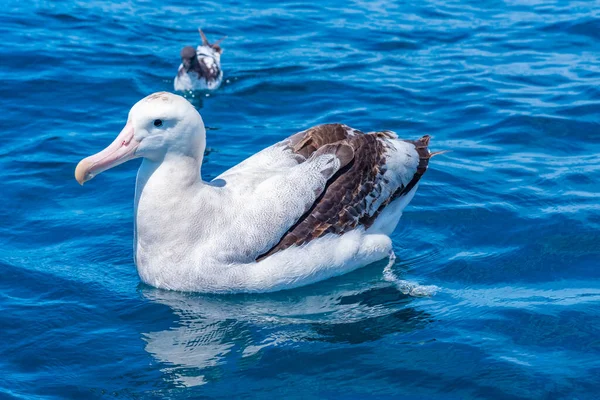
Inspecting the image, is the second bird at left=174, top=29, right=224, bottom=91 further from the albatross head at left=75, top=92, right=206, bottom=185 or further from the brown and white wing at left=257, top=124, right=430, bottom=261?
the albatross head at left=75, top=92, right=206, bottom=185

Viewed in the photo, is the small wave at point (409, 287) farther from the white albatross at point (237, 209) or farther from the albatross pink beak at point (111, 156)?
the albatross pink beak at point (111, 156)

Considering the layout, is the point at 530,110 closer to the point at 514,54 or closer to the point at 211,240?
the point at 514,54

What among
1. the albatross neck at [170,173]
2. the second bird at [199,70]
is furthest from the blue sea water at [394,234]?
the albatross neck at [170,173]

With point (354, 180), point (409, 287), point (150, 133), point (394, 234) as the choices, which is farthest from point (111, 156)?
point (394, 234)

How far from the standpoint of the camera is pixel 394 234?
436 inches

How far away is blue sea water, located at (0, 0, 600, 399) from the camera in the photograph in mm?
8156

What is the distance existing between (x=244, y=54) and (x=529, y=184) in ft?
23.9

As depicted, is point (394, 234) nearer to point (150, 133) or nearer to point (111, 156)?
point (150, 133)

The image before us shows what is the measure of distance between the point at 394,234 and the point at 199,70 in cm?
581

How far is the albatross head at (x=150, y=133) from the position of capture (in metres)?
8.61

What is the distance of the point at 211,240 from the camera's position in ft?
29.9

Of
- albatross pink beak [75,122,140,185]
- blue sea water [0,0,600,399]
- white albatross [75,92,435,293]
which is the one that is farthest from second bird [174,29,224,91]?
albatross pink beak [75,122,140,185]

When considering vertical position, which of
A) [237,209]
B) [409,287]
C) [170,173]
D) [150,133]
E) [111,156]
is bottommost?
[409,287]

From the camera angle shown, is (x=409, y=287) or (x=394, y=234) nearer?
(x=409, y=287)
